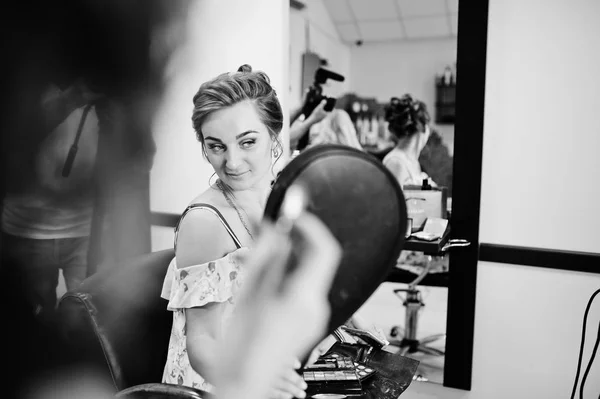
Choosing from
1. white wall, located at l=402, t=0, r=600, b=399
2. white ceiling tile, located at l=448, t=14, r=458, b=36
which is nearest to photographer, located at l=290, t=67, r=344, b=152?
white ceiling tile, located at l=448, t=14, r=458, b=36

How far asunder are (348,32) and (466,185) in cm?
100

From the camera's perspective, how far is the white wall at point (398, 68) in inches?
98.1

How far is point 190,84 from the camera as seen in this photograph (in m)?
1.22

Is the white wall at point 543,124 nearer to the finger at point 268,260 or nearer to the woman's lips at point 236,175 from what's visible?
the woman's lips at point 236,175

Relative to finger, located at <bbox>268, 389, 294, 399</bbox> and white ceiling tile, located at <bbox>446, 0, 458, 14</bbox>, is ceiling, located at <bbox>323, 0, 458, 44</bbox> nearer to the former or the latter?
white ceiling tile, located at <bbox>446, 0, 458, 14</bbox>

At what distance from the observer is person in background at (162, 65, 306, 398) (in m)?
1.04

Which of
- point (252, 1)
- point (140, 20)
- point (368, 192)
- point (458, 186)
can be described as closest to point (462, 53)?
point (458, 186)

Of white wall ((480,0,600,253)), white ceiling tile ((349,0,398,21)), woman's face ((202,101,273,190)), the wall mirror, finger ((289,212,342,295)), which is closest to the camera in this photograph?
finger ((289,212,342,295))

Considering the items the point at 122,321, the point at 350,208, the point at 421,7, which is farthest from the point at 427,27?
the point at 350,208

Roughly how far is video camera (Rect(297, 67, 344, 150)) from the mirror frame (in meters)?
0.64

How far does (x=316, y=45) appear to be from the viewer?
2.32m

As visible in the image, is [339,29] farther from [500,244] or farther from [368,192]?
[368,192]

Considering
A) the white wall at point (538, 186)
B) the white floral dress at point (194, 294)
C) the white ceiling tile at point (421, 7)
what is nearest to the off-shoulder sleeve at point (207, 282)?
the white floral dress at point (194, 294)

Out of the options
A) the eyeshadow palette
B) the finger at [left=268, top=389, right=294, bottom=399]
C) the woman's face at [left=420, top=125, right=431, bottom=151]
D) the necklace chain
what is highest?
the woman's face at [left=420, top=125, right=431, bottom=151]
